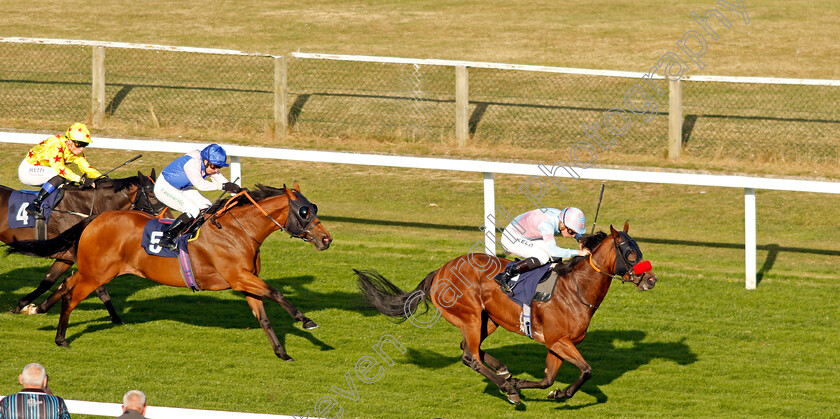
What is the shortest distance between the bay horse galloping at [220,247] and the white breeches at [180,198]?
25 cm

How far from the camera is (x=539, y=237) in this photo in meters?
7.16

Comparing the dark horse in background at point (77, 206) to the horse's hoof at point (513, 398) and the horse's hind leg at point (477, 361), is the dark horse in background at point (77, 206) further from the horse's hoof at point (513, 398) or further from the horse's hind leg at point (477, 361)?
the horse's hoof at point (513, 398)

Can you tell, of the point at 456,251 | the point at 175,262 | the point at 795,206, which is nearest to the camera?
the point at 175,262

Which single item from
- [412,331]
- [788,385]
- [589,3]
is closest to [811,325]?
[788,385]

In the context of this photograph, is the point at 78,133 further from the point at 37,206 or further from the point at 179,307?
the point at 179,307

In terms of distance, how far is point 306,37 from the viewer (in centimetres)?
2130

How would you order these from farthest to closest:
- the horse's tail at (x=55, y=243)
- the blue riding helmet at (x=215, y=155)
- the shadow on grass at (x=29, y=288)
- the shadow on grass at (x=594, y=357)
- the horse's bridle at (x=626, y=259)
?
1. the shadow on grass at (x=29, y=288)
2. the horse's tail at (x=55, y=243)
3. the blue riding helmet at (x=215, y=155)
4. the shadow on grass at (x=594, y=357)
5. the horse's bridle at (x=626, y=259)

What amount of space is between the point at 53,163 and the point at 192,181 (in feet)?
5.55

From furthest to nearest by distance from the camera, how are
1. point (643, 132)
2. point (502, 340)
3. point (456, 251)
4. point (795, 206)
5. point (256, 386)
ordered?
point (643, 132), point (795, 206), point (456, 251), point (502, 340), point (256, 386)

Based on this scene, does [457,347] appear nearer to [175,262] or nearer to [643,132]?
[175,262]

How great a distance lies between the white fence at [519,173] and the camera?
973cm

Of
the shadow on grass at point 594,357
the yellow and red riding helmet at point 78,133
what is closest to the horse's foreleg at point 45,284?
the yellow and red riding helmet at point 78,133

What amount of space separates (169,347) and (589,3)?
711 inches

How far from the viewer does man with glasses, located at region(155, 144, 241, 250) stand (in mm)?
7965
